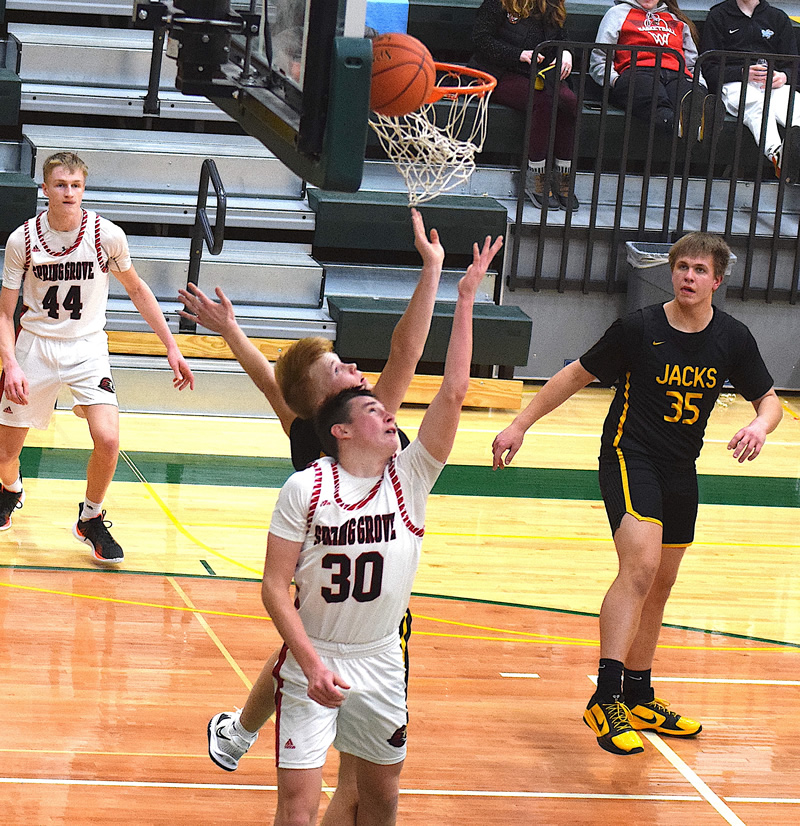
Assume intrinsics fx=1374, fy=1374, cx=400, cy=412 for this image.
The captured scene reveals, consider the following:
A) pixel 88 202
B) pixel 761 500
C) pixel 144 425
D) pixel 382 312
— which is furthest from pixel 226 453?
pixel 761 500

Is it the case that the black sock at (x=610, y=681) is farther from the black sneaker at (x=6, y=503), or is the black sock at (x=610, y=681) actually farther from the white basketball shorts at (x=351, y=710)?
the black sneaker at (x=6, y=503)

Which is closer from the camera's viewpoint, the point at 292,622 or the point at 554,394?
the point at 292,622

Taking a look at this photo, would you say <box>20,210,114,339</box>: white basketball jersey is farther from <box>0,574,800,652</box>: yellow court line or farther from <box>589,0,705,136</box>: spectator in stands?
<box>589,0,705,136</box>: spectator in stands

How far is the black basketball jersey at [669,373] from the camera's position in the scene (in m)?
4.42

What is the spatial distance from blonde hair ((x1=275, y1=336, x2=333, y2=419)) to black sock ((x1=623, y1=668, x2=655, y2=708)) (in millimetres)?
1854

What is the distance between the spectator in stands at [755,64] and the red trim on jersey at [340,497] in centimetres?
730

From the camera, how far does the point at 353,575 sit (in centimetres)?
316

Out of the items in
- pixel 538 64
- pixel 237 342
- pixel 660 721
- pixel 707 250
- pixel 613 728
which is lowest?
pixel 660 721

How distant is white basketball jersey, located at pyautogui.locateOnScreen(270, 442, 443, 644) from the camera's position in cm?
313

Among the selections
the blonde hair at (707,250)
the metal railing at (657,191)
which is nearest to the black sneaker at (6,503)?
the blonde hair at (707,250)

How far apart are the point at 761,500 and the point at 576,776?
12.1ft

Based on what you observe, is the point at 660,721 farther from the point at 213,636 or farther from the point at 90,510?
the point at 90,510

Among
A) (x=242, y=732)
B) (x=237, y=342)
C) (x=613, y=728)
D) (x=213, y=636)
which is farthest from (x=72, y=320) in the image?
(x=613, y=728)

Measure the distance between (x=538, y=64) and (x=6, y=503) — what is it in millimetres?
5150
